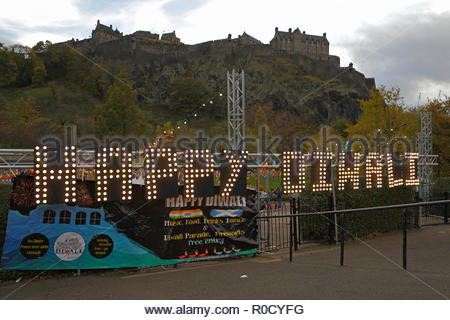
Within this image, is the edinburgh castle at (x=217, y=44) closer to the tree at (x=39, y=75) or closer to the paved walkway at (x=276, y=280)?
the tree at (x=39, y=75)

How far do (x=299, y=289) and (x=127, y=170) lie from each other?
5.11 meters

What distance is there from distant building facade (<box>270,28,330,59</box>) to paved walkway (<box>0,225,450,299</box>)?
128m

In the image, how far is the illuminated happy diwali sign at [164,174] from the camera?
8219 mm

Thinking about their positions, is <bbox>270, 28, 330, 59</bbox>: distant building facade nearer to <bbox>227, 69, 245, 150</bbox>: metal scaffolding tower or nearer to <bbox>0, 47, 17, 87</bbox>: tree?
<bbox>0, 47, 17, 87</bbox>: tree

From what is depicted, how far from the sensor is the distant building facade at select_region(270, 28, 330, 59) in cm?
12962

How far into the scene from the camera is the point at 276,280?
731 cm

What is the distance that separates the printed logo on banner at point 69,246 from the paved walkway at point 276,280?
Answer: 1.79 feet

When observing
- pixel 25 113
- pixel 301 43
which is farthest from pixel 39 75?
pixel 301 43

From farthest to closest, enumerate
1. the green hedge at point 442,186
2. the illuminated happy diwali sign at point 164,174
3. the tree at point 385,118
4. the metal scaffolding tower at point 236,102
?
the tree at point 385,118, the green hedge at point 442,186, the metal scaffolding tower at point 236,102, the illuminated happy diwali sign at point 164,174

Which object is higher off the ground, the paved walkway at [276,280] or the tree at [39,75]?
the tree at [39,75]

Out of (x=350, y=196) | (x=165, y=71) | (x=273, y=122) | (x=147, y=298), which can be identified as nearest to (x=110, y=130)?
(x=273, y=122)

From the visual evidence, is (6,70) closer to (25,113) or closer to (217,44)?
(25,113)

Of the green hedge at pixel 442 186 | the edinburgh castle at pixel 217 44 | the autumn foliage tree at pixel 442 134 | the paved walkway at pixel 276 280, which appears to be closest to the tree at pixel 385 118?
the autumn foliage tree at pixel 442 134

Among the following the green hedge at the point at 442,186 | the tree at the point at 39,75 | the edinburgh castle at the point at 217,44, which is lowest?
the green hedge at the point at 442,186
